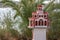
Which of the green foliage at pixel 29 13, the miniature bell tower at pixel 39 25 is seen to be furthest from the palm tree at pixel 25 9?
the miniature bell tower at pixel 39 25

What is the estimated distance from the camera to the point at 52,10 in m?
5.86

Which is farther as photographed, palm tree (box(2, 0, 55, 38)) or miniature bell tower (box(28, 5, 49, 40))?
palm tree (box(2, 0, 55, 38))

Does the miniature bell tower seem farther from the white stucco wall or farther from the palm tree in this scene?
the palm tree

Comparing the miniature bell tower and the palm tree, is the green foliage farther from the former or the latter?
the miniature bell tower

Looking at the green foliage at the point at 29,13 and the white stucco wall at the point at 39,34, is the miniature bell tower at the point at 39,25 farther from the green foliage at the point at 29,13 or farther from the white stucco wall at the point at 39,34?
the green foliage at the point at 29,13

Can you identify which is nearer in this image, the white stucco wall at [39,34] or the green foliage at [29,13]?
the white stucco wall at [39,34]

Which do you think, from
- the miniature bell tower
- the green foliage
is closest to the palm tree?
the green foliage

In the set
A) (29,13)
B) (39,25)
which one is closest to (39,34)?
(39,25)

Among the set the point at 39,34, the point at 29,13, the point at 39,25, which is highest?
the point at 29,13

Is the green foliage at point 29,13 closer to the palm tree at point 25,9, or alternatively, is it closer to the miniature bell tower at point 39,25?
the palm tree at point 25,9

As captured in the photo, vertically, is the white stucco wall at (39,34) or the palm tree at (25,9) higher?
the palm tree at (25,9)

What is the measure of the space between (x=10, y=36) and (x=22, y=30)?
13.0 inches

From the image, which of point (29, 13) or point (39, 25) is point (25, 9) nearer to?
point (29, 13)

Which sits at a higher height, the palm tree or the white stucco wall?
the palm tree
